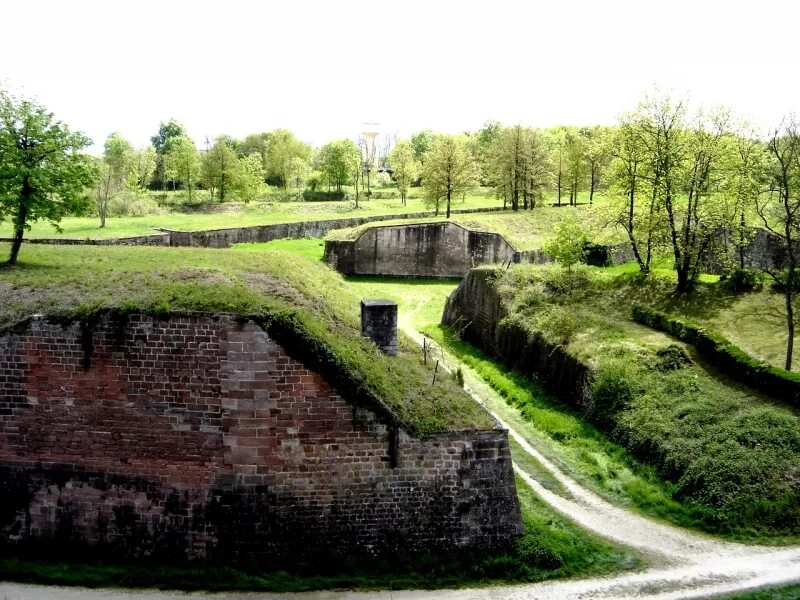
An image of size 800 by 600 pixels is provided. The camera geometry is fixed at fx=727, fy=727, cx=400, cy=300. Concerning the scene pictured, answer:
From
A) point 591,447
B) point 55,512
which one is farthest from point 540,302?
point 55,512

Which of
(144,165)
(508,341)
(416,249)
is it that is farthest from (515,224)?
(144,165)

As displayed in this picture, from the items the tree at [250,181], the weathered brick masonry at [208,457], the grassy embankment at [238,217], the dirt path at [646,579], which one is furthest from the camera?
the tree at [250,181]

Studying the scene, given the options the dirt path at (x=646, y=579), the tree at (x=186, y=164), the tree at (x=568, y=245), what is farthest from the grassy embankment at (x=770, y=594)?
the tree at (x=186, y=164)

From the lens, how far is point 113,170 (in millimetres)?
52188

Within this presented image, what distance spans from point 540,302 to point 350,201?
39.0 m

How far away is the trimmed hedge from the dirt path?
17.9ft

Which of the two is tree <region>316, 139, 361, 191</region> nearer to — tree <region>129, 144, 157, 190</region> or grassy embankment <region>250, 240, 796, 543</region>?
tree <region>129, 144, 157, 190</region>

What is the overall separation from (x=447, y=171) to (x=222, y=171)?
19344 millimetres

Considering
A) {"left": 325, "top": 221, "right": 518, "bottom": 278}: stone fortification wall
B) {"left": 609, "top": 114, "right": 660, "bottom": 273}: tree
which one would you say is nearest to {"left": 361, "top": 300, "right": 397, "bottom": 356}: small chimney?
{"left": 609, "top": 114, "right": 660, "bottom": 273}: tree

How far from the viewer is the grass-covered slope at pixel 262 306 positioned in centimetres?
1391

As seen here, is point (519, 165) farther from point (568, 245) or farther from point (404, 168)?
point (568, 245)

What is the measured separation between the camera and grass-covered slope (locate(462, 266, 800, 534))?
A: 15.9 metres

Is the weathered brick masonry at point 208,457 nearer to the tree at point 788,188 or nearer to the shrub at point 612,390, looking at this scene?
the shrub at point 612,390

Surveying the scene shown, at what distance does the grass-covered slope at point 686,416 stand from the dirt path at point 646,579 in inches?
37.8
